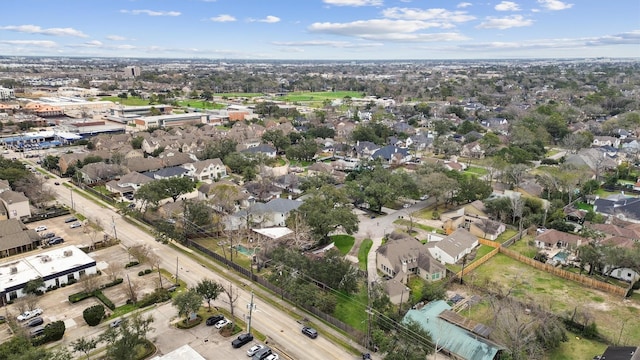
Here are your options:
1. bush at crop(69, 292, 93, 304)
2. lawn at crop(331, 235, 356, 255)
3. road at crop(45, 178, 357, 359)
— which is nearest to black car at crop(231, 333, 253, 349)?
road at crop(45, 178, 357, 359)

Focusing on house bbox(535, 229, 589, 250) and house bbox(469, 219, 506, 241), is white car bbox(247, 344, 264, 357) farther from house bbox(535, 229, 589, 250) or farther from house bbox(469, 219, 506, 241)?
house bbox(535, 229, 589, 250)

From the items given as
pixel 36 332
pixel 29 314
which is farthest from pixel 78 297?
pixel 36 332

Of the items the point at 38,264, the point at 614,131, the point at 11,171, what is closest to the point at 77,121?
the point at 11,171

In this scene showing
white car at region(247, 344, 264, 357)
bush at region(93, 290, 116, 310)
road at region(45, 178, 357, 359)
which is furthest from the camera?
bush at region(93, 290, 116, 310)

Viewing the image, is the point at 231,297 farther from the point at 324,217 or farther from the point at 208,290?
the point at 324,217

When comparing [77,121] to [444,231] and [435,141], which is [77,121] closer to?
[435,141]

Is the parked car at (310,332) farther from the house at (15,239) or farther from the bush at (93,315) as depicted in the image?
the house at (15,239)
